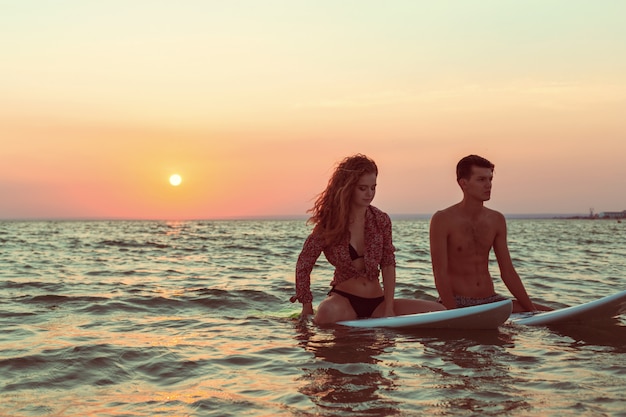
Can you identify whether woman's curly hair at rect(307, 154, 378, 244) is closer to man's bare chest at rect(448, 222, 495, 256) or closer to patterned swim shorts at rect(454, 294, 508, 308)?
man's bare chest at rect(448, 222, 495, 256)

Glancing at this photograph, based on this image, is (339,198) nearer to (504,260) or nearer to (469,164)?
(469,164)

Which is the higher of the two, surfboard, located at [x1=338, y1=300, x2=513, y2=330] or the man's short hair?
the man's short hair

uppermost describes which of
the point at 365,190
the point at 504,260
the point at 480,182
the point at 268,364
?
the point at 480,182

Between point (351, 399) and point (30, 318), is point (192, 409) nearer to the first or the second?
point (351, 399)

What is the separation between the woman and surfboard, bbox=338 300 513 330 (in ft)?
0.71

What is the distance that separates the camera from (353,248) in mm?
7477

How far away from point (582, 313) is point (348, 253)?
8.77 ft

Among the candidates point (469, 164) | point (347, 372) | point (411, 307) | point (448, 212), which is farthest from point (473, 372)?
point (469, 164)

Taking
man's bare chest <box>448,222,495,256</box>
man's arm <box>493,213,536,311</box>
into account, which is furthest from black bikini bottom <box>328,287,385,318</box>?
man's arm <box>493,213,536,311</box>

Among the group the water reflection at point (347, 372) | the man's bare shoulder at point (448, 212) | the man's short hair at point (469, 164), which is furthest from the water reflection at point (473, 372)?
the man's short hair at point (469, 164)

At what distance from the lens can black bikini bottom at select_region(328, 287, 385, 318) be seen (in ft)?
25.2

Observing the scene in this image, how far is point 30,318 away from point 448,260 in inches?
200

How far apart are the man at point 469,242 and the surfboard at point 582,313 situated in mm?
403

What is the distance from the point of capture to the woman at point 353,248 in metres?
7.27
